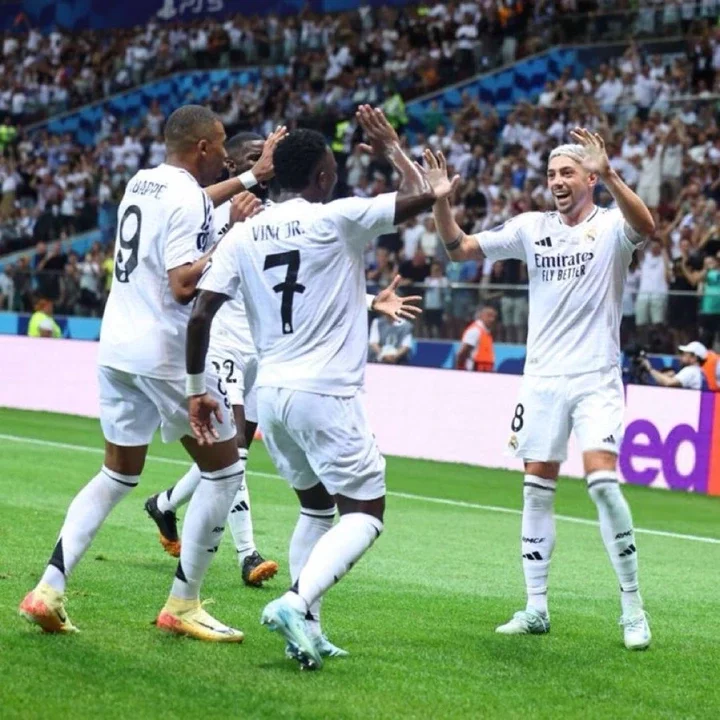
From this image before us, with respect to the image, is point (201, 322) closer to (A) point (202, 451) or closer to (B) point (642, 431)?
(A) point (202, 451)

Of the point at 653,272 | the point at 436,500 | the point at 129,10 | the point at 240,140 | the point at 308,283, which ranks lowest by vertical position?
the point at 436,500

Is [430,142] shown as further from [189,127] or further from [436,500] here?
[189,127]

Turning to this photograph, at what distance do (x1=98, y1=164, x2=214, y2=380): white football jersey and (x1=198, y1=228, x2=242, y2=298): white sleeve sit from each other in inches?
15.4

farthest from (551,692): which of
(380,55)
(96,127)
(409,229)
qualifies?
(96,127)

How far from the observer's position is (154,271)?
7.31 metres

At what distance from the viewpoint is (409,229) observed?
24.5 meters

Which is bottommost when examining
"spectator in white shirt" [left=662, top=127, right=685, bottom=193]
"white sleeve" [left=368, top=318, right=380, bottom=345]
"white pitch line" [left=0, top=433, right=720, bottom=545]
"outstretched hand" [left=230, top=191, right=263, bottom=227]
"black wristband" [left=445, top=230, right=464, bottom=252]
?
"white pitch line" [left=0, top=433, right=720, bottom=545]

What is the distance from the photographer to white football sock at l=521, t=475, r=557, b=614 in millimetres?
7984

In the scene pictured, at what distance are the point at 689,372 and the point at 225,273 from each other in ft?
37.0

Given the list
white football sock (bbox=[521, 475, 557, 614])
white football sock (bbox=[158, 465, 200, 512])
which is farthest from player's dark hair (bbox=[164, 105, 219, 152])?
white football sock (bbox=[158, 465, 200, 512])

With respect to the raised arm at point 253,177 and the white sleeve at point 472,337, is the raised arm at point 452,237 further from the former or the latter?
the white sleeve at point 472,337

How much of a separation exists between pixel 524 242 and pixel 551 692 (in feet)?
8.75

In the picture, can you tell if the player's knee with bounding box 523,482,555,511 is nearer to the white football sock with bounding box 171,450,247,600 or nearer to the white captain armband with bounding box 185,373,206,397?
the white football sock with bounding box 171,450,247,600

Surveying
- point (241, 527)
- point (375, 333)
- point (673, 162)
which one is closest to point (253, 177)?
point (241, 527)
